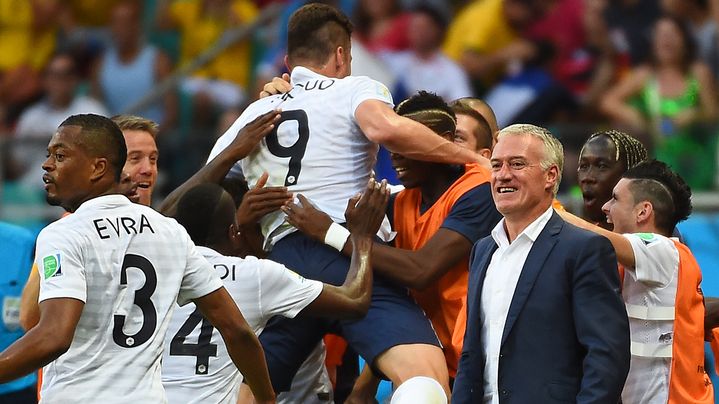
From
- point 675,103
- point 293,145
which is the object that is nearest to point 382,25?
point 675,103

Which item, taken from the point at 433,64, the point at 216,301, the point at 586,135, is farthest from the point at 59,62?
the point at 216,301

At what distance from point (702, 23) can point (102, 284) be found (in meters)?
7.19

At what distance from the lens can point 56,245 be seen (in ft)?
15.5

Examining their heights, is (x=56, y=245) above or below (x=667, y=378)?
above

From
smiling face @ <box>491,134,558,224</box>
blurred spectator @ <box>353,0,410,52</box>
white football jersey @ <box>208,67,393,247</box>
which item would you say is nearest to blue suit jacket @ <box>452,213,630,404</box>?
smiling face @ <box>491,134,558,224</box>

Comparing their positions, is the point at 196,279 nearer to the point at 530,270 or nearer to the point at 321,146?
the point at 530,270

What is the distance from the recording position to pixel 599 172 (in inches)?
239

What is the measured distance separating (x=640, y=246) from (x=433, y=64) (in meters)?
6.29

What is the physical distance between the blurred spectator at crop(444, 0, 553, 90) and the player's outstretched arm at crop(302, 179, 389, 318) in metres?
5.25

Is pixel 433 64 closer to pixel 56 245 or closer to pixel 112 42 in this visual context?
pixel 112 42

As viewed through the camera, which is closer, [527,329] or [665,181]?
[527,329]

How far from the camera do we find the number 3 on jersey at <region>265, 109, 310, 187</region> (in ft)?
20.8

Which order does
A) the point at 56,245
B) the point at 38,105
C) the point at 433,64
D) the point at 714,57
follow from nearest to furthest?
the point at 56,245 < the point at 714,57 < the point at 433,64 < the point at 38,105

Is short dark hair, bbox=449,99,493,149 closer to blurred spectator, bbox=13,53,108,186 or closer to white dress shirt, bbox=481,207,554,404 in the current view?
white dress shirt, bbox=481,207,554,404
